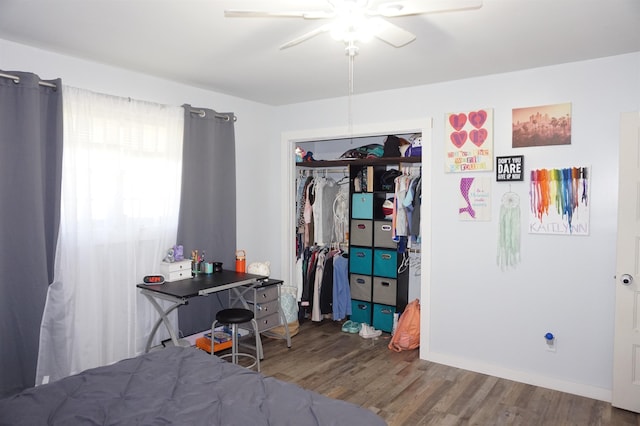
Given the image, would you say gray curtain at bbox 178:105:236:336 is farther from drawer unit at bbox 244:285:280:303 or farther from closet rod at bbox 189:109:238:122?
drawer unit at bbox 244:285:280:303

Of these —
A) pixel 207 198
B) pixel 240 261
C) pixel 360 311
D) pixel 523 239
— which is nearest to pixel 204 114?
pixel 207 198

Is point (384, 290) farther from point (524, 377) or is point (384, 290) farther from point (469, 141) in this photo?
point (469, 141)

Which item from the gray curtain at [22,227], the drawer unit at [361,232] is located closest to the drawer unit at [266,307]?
the drawer unit at [361,232]

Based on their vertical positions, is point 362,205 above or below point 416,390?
above

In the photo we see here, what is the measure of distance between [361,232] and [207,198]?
172 cm

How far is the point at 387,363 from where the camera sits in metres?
3.79

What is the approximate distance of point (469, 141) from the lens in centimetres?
361

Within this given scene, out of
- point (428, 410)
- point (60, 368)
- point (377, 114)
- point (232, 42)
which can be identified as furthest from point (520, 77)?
point (60, 368)

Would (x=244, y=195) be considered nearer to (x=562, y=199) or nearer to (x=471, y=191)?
(x=471, y=191)

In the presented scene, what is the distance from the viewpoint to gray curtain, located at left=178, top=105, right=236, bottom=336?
151 inches

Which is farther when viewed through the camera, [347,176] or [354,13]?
[347,176]

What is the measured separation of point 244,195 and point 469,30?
109 inches

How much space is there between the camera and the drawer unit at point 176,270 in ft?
11.7

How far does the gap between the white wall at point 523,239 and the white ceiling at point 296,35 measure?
5.5 inches
